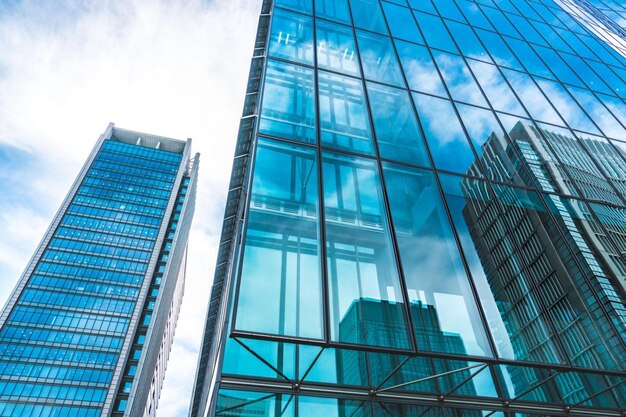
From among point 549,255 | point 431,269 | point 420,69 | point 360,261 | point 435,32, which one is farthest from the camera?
point 435,32

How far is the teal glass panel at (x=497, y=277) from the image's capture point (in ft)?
21.2

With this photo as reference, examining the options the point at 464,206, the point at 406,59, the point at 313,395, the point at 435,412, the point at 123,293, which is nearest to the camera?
the point at 313,395

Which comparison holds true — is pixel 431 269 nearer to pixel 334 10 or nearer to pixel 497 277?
pixel 497 277

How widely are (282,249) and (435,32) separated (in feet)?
36.8

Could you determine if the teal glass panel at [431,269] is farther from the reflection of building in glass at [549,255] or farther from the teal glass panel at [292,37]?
the teal glass panel at [292,37]

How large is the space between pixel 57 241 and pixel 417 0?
98920 mm

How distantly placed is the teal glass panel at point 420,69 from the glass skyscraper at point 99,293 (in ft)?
272

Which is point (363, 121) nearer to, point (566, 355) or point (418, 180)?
point (418, 180)

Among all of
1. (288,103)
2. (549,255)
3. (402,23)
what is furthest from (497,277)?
(402,23)

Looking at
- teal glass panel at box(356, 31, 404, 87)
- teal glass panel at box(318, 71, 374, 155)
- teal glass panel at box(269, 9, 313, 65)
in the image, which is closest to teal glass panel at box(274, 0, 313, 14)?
teal glass panel at box(269, 9, 313, 65)

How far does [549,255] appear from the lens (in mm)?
8375

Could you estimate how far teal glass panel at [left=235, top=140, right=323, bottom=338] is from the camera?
5766mm

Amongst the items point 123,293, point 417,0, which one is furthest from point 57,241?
point 417,0

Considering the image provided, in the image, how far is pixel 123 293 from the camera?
291ft
